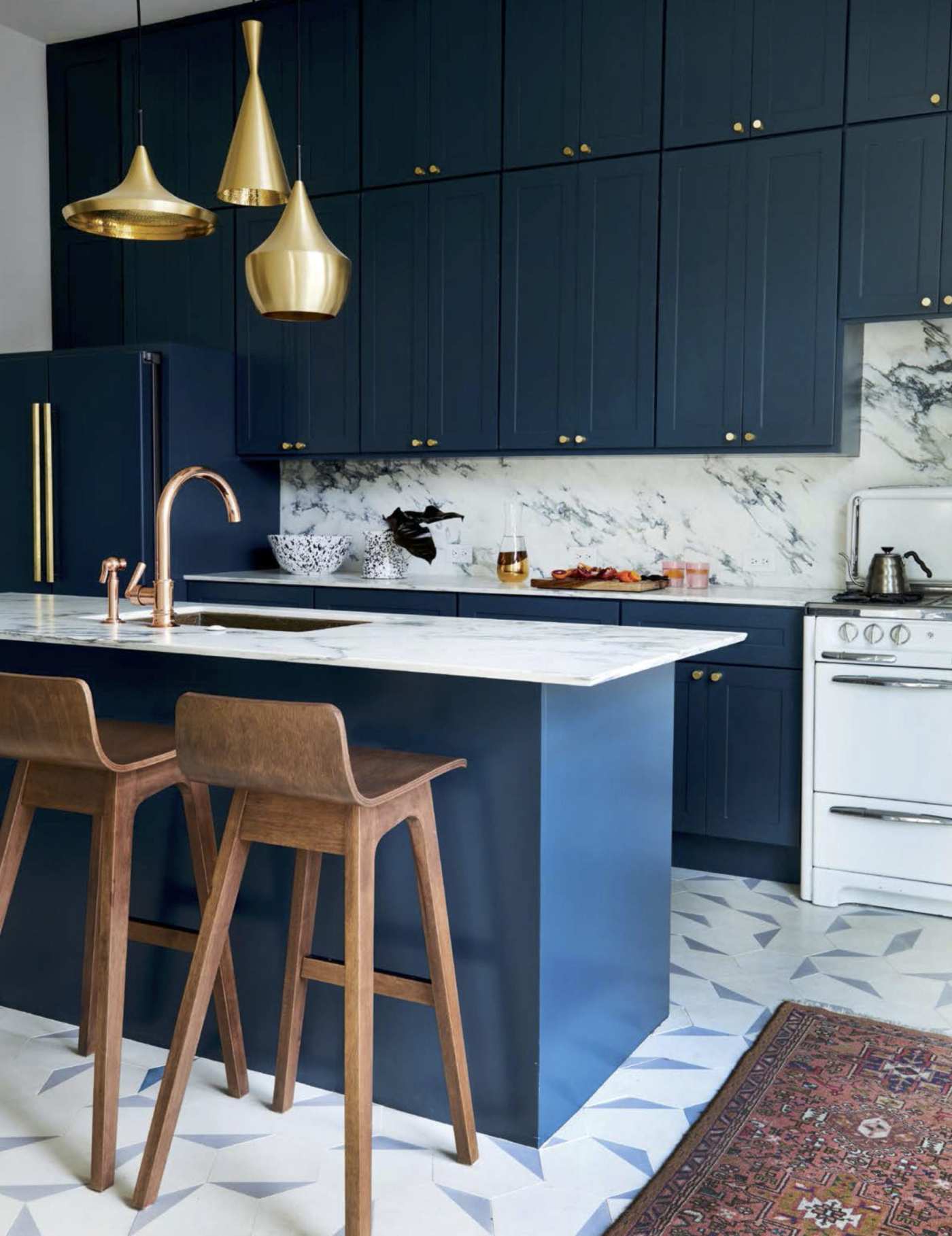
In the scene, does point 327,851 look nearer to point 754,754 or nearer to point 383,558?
point 754,754

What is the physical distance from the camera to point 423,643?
240 centimetres

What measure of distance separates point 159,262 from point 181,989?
11.3ft

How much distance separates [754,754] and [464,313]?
1942mm

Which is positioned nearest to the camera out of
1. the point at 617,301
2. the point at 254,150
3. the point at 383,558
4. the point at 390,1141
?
the point at 390,1141

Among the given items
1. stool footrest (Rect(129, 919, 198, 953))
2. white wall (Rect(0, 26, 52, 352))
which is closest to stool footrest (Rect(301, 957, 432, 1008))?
stool footrest (Rect(129, 919, 198, 953))

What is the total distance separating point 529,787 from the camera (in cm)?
229

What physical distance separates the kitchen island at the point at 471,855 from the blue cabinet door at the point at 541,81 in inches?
87.4

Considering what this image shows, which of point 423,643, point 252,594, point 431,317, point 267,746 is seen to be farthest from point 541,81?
point 267,746

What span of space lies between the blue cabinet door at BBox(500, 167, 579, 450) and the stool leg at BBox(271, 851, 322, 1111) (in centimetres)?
235

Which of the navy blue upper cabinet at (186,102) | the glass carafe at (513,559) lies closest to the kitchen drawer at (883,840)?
the glass carafe at (513,559)

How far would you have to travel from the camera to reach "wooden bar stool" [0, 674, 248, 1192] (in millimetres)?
2205

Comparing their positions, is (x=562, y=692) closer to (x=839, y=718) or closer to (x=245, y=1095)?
(x=245, y=1095)

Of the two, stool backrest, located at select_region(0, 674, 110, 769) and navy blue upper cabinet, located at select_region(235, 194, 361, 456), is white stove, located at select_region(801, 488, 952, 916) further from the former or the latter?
stool backrest, located at select_region(0, 674, 110, 769)

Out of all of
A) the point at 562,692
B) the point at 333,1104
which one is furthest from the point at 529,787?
the point at 333,1104
